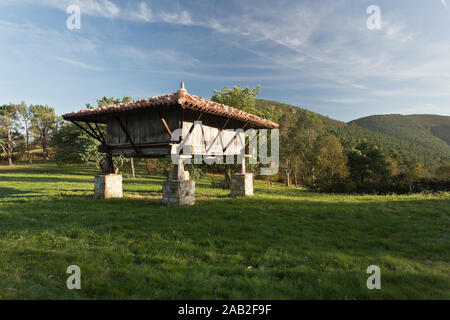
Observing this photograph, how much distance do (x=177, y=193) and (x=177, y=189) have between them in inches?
7.0

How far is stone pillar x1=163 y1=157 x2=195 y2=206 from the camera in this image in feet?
31.9

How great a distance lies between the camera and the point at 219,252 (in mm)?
5160

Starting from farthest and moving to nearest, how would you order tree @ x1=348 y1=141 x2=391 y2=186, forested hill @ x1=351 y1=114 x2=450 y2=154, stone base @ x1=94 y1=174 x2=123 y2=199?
1. forested hill @ x1=351 y1=114 x2=450 y2=154
2. tree @ x1=348 y1=141 x2=391 y2=186
3. stone base @ x1=94 y1=174 x2=123 y2=199

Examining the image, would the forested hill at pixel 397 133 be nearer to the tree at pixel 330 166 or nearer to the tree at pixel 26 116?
the tree at pixel 330 166

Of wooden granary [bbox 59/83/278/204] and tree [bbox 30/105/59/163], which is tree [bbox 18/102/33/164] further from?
wooden granary [bbox 59/83/278/204]

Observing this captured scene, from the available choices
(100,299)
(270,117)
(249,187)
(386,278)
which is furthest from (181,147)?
(270,117)

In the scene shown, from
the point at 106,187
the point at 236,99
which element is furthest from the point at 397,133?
the point at 106,187

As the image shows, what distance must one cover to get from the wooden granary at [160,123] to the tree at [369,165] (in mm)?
35393

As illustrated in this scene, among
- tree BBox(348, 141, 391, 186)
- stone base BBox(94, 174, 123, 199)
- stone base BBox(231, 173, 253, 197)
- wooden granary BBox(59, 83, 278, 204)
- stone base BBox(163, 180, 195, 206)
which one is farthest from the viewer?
tree BBox(348, 141, 391, 186)

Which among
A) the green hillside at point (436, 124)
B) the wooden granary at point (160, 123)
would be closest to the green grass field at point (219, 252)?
the wooden granary at point (160, 123)

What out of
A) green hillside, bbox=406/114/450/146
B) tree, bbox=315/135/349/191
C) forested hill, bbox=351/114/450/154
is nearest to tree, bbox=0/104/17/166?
tree, bbox=315/135/349/191

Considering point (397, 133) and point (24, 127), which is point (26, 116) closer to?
point (24, 127)

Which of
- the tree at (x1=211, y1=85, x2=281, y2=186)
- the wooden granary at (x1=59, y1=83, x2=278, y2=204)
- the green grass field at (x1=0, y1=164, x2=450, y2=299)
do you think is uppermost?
the tree at (x1=211, y1=85, x2=281, y2=186)

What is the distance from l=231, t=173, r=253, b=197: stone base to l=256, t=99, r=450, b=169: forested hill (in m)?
30.3
